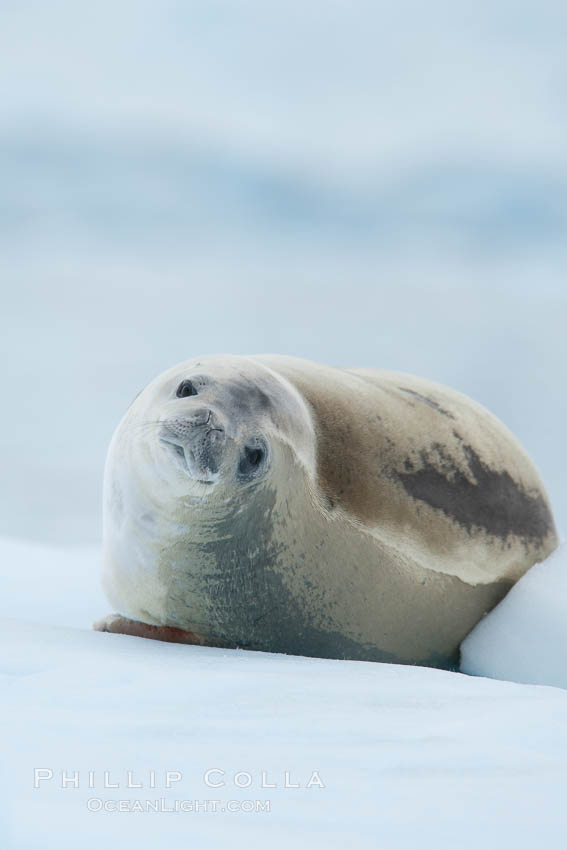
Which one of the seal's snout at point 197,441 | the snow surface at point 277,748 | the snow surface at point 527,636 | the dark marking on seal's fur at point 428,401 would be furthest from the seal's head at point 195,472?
the snow surface at point 527,636

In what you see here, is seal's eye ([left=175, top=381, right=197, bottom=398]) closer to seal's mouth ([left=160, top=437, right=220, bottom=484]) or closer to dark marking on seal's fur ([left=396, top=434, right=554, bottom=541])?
seal's mouth ([left=160, top=437, right=220, bottom=484])

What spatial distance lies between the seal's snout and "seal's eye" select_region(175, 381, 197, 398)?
180 millimetres

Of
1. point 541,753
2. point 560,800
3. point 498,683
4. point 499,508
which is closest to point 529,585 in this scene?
point 499,508

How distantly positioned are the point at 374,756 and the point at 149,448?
4.07ft

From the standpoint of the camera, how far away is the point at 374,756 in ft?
4.93

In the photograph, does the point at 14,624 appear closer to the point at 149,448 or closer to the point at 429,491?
the point at 149,448

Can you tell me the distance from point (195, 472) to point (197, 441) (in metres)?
0.08

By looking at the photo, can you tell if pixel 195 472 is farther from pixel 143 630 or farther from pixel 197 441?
pixel 143 630

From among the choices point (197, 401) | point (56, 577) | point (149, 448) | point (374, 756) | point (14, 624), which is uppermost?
point (197, 401)

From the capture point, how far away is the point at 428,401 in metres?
3.23

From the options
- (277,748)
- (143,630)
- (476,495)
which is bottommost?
(143,630)

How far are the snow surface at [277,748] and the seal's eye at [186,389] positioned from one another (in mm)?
708

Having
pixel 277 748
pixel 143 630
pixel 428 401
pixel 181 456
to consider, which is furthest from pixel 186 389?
pixel 277 748

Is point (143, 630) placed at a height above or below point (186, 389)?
below
